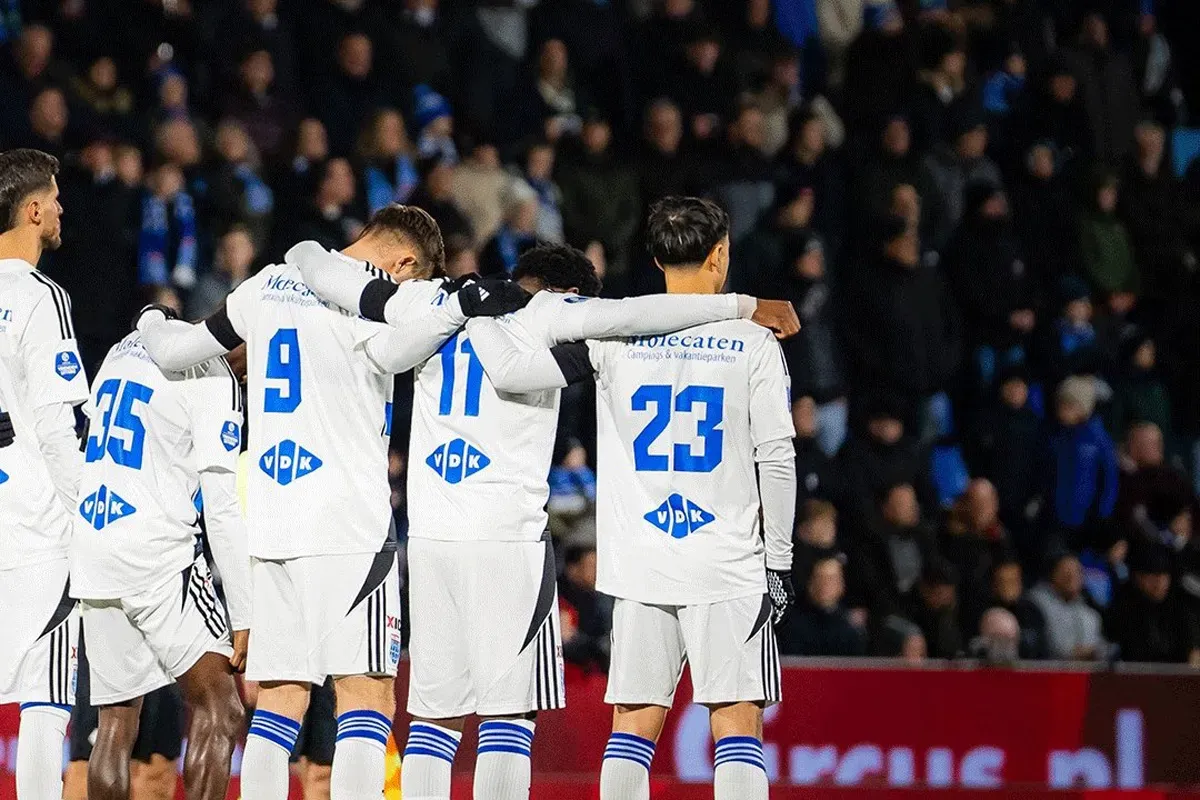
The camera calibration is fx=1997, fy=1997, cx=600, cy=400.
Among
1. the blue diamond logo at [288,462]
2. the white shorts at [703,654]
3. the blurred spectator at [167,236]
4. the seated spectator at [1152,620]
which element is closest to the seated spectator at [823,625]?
the seated spectator at [1152,620]

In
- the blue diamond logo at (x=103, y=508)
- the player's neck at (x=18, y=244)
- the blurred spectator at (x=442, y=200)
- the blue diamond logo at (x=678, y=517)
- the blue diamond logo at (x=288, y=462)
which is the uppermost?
the blurred spectator at (x=442, y=200)

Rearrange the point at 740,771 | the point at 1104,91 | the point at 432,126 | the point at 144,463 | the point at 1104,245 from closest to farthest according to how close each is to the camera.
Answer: the point at 740,771 < the point at 144,463 < the point at 432,126 < the point at 1104,245 < the point at 1104,91

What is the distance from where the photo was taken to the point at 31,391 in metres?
7.00

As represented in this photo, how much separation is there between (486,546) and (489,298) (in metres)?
0.87

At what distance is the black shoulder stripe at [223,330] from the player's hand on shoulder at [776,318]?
6.01 feet

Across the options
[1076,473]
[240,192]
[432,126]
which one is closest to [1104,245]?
[1076,473]

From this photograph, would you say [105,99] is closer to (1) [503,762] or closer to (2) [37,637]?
(2) [37,637]

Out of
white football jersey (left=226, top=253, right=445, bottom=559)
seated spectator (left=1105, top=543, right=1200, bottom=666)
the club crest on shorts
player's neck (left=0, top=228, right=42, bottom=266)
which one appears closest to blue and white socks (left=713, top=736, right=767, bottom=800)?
white football jersey (left=226, top=253, right=445, bottom=559)

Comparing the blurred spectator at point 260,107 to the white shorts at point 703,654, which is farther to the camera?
the blurred spectator at point 260,107

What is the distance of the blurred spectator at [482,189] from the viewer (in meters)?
12.4

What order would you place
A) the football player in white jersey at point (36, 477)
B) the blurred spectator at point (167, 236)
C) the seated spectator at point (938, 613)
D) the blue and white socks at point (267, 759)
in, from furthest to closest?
the seated spectator at point (938, 613) → the blurred spectator at point (167, 236) → the football player in white jersey at point (36, 477) → the blue and white socks at point (267, 759)

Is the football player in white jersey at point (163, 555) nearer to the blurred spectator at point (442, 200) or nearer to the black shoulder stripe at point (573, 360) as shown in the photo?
the black shoulder stripe at point (573, 360)

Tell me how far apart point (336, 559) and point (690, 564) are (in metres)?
1.21

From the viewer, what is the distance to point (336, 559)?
22.4ft
